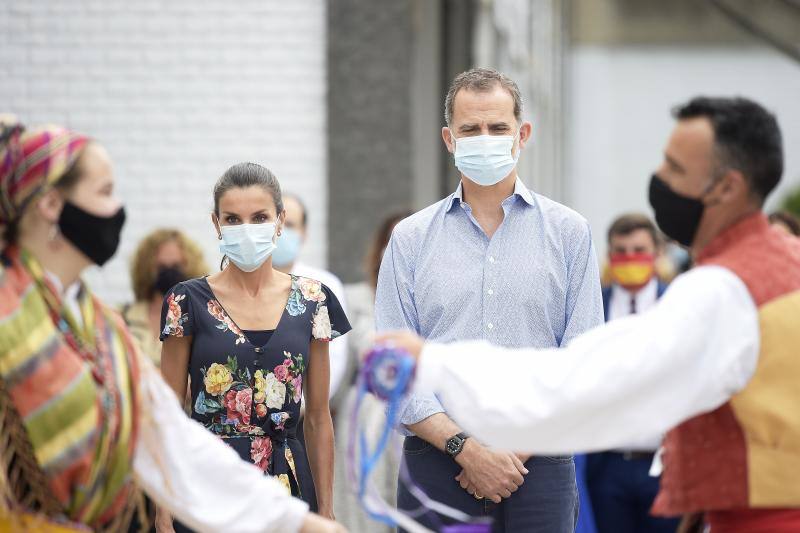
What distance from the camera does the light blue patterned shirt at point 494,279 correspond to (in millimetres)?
4016

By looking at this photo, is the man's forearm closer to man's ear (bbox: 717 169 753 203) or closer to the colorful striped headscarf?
man's ear (bbox: 717 169 753 203)

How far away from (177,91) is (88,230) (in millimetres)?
4786

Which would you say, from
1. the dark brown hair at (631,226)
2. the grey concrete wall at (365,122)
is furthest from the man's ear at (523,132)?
the grey concrete wall at (365,122)

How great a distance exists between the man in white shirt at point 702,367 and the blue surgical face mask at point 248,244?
46.7 inches

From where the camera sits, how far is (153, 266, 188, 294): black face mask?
A: 5.94 meters

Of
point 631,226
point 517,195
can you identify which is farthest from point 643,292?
point 517,195

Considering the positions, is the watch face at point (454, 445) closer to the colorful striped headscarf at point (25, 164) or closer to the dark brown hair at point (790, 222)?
the colorful striped headscarf at point (25, 164)

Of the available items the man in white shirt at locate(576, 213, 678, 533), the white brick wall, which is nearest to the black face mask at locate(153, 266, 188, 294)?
the white brick wall

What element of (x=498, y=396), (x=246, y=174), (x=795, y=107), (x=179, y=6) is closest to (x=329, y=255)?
(x=179, y=6)

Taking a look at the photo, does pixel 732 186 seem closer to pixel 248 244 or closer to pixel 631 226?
pixel 248 244

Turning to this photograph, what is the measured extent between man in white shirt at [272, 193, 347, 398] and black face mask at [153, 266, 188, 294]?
1.47ft

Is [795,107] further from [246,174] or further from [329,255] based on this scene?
[246,174]

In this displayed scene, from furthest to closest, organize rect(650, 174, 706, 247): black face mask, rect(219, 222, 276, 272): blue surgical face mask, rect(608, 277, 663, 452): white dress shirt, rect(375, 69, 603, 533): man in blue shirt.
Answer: rect(608, 277, 663, 452): white dress shirt, rect(219, 222, 276, 272): blue surgical face mask, rect(375, 69, 603, 533): man in blue shirt, rect(650, 174, 706, 247): black face mask

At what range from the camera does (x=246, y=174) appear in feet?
13.7
